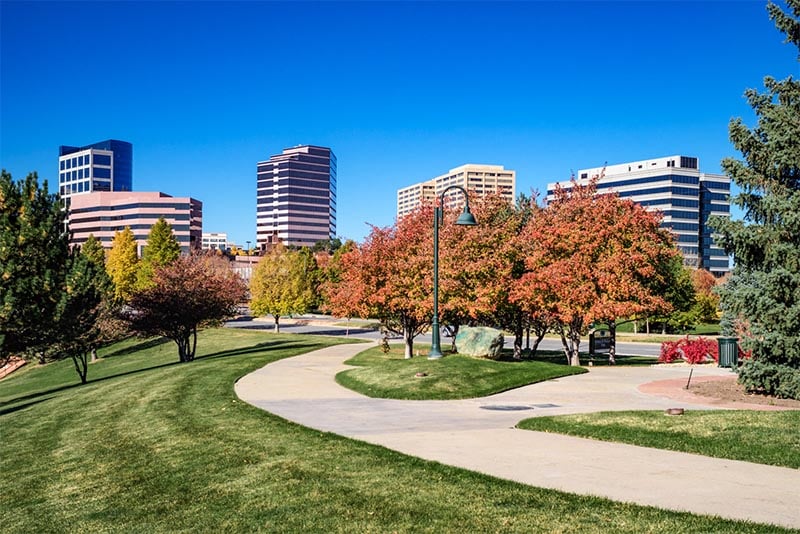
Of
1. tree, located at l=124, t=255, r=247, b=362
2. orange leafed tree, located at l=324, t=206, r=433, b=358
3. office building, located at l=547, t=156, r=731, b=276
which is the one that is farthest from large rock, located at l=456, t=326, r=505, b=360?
office building, located at l=547, t=156, r=731, b=276

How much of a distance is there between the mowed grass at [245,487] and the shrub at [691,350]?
19655mm

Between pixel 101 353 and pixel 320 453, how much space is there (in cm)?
4841

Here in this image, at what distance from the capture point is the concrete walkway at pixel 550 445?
849 centimetres

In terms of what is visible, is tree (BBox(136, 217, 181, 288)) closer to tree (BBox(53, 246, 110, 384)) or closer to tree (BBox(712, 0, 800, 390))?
tree (BBox(53, 246, 110, 384))

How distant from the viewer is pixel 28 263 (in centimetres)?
3192

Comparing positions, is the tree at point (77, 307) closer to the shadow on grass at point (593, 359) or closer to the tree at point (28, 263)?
the tree at point (28, 263)

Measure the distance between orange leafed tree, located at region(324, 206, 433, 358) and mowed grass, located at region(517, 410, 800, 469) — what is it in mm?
14914

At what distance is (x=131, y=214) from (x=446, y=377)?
171 meters

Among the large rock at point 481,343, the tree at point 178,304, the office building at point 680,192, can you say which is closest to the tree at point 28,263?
the tree at point 178,304

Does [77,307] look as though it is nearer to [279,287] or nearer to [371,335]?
[371,335]

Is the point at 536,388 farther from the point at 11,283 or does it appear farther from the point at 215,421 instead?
the point at 11,283

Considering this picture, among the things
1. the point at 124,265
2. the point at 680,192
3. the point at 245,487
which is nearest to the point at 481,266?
the point at 245,487

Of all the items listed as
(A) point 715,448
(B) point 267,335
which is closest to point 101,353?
(B) point 267,335

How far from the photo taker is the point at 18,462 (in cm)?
1490
